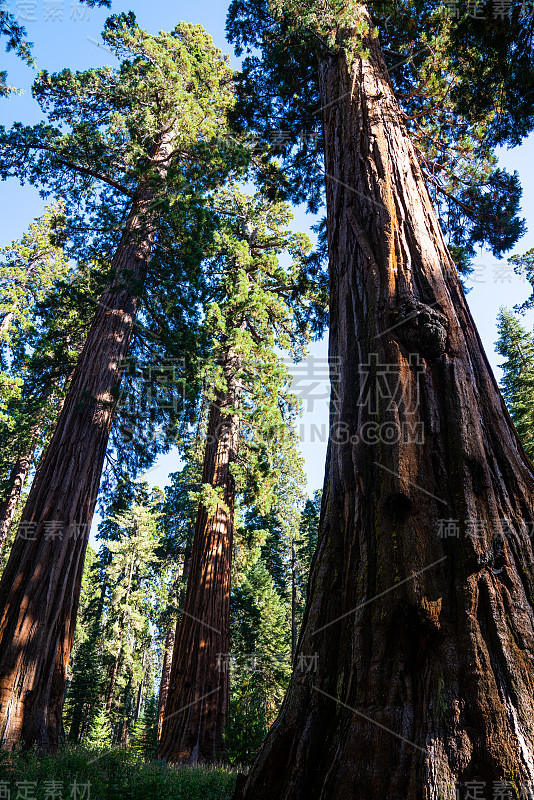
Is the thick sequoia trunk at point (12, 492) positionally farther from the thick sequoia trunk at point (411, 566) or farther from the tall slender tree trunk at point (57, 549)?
the thick sequoia trunk at point (411, 566)

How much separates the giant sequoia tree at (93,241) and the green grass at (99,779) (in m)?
0.66

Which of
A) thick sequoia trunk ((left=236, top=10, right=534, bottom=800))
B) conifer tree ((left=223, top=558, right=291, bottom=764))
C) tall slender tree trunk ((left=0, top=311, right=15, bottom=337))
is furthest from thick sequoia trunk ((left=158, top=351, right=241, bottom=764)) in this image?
tall slender tree trunk ((left=0, top=311, right=15, bottom=337))

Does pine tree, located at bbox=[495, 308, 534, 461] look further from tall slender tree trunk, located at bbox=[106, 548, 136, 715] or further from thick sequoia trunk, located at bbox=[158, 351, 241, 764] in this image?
tall slender tree trunk, located at bbox=[106, 548, 136, 715]

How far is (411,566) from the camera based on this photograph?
1845 mm

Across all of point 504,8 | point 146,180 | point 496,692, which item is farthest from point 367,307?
point 146,180

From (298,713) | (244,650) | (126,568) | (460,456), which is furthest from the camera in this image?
(126,568)

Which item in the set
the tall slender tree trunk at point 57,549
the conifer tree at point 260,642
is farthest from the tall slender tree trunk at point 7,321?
the conifer tree at point 260,642

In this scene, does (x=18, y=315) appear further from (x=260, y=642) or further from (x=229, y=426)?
(x=260, y=642)

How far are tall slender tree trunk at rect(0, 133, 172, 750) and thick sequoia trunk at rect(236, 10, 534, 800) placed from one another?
4410 millimetres

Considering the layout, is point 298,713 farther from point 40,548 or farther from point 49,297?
point 49,297

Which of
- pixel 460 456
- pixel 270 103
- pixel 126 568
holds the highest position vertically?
pixel 270 103

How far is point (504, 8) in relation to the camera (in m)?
4.55

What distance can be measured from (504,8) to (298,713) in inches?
252

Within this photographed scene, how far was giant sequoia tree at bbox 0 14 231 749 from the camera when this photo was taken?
5238 millimetres
